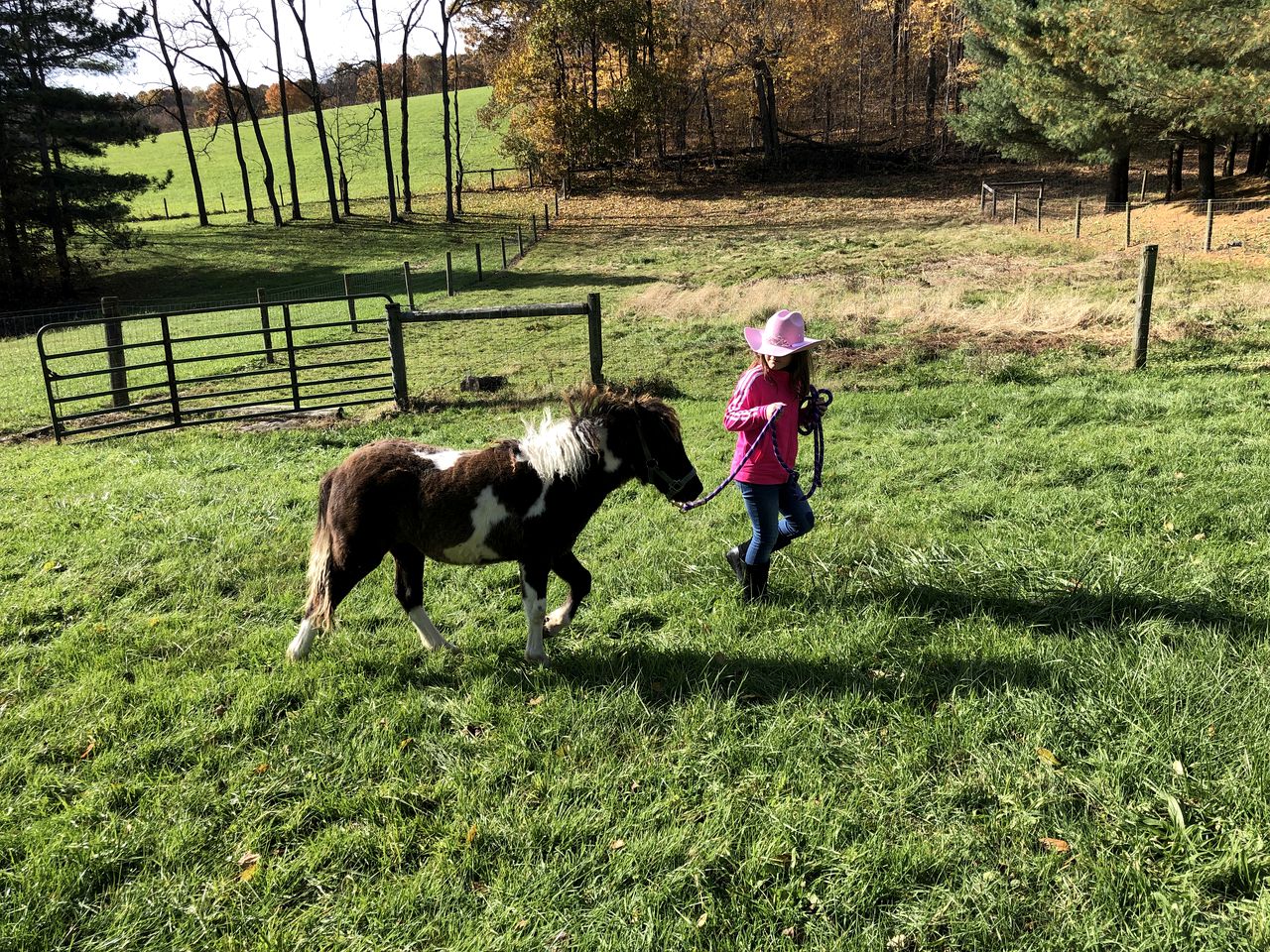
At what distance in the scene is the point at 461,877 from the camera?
2.74 meters

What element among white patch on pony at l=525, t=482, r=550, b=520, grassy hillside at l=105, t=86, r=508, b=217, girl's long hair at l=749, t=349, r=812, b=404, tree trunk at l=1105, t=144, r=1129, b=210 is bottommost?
white patch on pony at l=525, t=482, r=550, b=520

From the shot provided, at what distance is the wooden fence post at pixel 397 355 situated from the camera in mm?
10570

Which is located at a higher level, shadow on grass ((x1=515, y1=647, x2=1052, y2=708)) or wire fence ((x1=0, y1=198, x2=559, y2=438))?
wire fence ((x1=0, y1=198, x2=559, y2=438))

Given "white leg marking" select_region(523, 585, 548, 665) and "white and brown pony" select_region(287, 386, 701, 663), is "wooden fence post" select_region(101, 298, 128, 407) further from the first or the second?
"white leg marking" select_region(523, 585, 548, 665)

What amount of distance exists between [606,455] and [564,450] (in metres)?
0.24

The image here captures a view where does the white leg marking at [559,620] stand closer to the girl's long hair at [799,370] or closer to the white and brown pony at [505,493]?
the white and brown pony at [505,493]

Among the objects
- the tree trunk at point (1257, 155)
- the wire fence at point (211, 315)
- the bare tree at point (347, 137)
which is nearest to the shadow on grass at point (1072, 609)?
the wire fence at point (211, 315)

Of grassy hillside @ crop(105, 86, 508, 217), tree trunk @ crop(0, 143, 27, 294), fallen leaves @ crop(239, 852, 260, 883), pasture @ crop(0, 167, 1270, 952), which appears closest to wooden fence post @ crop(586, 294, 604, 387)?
pasture @ crop(0, 167, 1270, 952)

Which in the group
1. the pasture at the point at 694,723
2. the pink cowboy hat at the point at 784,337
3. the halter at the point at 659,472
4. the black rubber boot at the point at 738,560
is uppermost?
the pink cowboy hat at the point at 784,337

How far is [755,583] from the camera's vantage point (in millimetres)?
4594

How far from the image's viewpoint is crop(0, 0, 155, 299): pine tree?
26.7 m

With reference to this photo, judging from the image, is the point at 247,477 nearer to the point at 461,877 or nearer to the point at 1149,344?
the point at 461,877

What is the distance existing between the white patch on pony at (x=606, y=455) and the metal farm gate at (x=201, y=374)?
21.5 ft

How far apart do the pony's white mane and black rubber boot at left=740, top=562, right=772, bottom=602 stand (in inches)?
50.6
